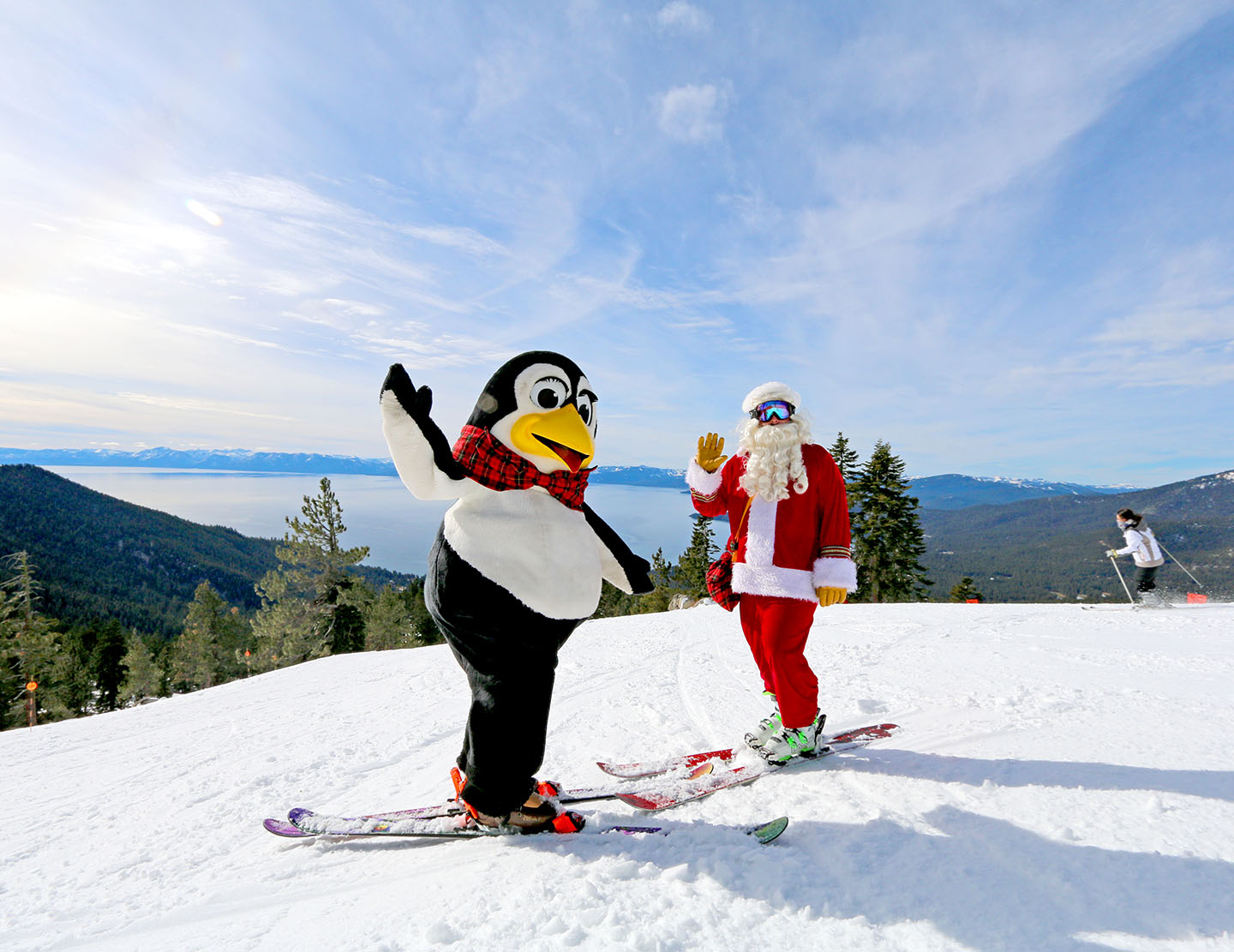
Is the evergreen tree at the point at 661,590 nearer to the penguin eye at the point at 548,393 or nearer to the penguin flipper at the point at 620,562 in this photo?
the penguin flipper at the point at 620,562

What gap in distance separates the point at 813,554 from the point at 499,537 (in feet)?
6.29

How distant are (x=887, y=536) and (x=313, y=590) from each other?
22099 millimetres

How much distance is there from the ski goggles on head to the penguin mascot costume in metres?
1.32

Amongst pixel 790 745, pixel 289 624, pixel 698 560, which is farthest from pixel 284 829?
→ pixel 698 560

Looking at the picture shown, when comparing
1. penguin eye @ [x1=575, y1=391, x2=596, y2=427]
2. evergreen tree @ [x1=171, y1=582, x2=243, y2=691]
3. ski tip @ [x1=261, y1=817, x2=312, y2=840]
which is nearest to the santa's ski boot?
penguin eye @ [x1=575, y1=391, x2=596, y2=427]

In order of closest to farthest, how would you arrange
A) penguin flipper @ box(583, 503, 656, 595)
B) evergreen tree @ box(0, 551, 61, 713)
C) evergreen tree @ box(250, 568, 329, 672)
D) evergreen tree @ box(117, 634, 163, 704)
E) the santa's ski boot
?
penguin flipper @ box(583, 503, 656, 595)
the santa's ski boot
evergreen tree @ box(250, 568, 329, 672)
evergreen tree @ box(0, 551, 61, 713)
evergreen tree @ box(117, 634, 163, 704)

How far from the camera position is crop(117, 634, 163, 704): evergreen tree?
3189 centimetres

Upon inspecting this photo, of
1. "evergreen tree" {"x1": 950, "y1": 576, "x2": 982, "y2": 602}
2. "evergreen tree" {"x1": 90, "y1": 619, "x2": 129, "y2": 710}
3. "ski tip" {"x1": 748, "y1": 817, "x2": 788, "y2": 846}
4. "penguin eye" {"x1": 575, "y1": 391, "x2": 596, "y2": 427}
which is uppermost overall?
"penguin eye" {"x1": 575, "y1": 391, "x2": 596, "y2": 427}

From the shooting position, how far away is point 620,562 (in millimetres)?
2744

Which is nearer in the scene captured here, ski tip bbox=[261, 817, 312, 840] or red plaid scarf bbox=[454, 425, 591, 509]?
red plaid scarf bbox=[454, 425, 591, 509]

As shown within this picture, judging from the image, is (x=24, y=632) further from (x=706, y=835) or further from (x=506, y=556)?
(x=706, y=835)

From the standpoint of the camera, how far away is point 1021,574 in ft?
535

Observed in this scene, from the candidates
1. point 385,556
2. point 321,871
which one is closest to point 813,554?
point 321,871

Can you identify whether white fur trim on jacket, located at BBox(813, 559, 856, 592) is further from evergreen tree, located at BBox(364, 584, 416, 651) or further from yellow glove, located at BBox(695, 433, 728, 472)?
evergreen tree, located at BBox(364, 584, 416, 651)
